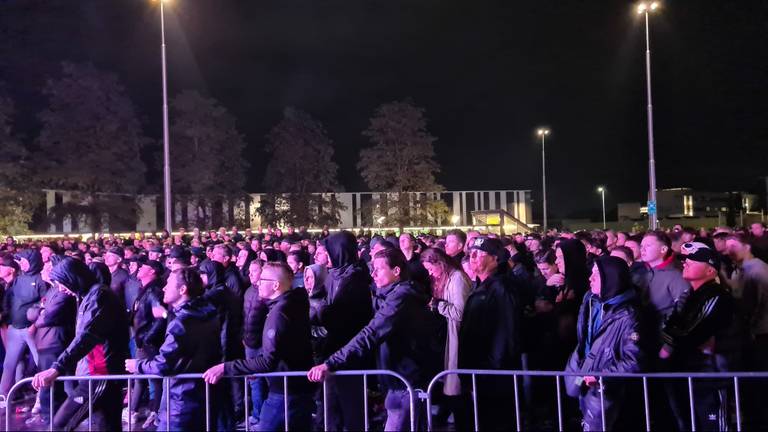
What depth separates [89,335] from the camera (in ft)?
17.8

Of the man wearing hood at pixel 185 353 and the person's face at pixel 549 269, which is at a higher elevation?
the person's face at pixel 549 269

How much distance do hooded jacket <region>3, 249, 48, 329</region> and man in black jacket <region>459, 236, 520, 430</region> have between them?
5.78 metres

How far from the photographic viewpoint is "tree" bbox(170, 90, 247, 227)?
123ft

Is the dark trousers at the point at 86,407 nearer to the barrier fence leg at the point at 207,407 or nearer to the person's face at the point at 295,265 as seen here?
the barrier fence leg at the point at 207,407

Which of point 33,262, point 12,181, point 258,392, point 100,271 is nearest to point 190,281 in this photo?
point 258,392

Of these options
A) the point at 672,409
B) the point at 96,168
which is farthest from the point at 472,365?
the point at 96,168

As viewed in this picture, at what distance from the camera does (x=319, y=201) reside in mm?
41406

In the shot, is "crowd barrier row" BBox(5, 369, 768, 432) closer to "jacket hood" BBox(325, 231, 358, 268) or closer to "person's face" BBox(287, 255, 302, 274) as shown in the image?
"jacket hood" BBox(325, 231, 358, 268)

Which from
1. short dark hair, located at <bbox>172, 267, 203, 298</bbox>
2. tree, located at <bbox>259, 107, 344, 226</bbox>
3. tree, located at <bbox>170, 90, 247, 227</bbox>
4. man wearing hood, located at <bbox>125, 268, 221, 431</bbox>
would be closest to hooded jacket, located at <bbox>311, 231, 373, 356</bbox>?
man wearing hood, located at <bbox>125, 268, 221, 431</bbox>

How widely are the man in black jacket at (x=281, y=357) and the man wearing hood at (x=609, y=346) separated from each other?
78.4 inches

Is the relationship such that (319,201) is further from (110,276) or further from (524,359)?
(524,359)

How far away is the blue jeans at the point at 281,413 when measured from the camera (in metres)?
4.86

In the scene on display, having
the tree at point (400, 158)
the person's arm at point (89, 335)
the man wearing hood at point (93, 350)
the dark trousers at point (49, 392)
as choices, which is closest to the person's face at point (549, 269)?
the man wearing hood at point (93, 350)

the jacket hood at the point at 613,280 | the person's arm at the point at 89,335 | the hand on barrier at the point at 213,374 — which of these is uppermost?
the jacket hood at the point at 613,280
